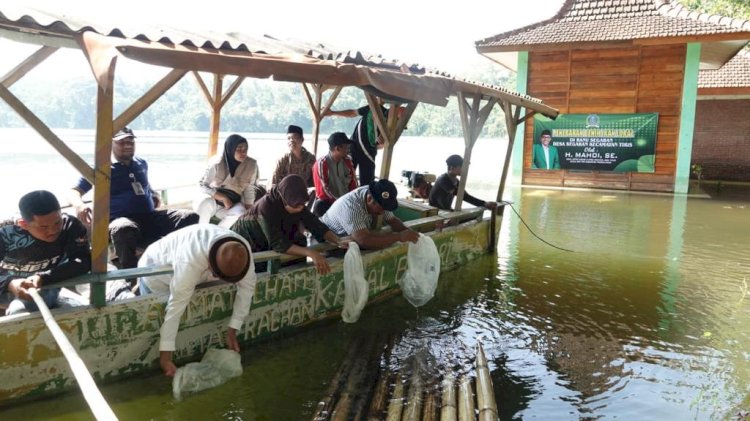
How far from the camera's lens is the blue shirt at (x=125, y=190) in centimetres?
499

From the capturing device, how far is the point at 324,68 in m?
4.48

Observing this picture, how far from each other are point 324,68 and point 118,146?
6.63 ft

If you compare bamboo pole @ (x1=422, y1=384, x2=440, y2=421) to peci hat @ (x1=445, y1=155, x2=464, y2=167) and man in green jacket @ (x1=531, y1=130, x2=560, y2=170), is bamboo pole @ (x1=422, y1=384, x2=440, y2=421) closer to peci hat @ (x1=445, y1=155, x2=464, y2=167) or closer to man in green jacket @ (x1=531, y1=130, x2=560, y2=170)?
peci hat @ (x1=445, y1=155, x2=464, y2=167)

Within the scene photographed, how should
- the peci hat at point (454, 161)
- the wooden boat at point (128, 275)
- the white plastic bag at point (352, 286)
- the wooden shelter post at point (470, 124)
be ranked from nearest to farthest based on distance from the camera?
the wooden boat at point (128, 275)
the white plastic bag at point (352, 286)
the wooden shelter post at point (470, 124)
the peci hat at point (454, 161)

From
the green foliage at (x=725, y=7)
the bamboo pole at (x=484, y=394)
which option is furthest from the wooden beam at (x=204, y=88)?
the green foliage at (x=725, y=7)

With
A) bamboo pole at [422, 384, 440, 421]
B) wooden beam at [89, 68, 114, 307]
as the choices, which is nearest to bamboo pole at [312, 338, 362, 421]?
bamboo pole at [422, 384, 440, 421]

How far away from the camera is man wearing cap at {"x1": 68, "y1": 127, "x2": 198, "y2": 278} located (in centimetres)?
468

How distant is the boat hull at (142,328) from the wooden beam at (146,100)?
1.20 meters

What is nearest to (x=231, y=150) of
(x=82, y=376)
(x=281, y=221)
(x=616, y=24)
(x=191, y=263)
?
(x=281, y=221)

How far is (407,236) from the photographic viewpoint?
5773 millimetres

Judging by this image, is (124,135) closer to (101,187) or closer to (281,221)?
(101,187)

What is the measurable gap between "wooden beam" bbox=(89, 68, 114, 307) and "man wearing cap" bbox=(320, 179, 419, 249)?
7.45 feet

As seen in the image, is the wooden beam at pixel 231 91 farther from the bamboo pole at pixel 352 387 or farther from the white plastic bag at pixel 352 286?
the bamboo pole at pixel 352 387

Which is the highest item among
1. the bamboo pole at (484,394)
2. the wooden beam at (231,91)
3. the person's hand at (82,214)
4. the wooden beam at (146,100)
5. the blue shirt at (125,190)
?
the wooden beam at (231,91)
